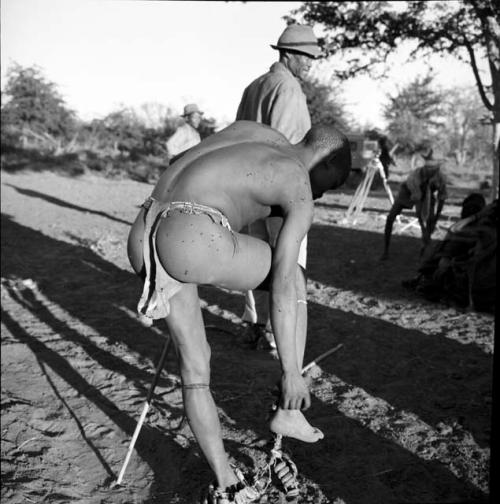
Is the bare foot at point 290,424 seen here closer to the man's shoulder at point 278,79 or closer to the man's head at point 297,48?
the man's shoulder at point 278,79

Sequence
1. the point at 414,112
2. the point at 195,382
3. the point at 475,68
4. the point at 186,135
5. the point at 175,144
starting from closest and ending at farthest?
the point at 195,382 → the point at 175,144 → the point at 186,135 → the point at 475,68 → the point at 414,112

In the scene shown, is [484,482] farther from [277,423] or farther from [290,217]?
[290,217]

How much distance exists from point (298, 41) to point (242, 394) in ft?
7.70

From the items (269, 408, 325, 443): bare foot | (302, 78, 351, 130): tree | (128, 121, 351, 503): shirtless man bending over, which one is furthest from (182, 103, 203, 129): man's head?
(302, 78, 351, 130): tree

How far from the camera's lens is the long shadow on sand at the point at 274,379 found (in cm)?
266

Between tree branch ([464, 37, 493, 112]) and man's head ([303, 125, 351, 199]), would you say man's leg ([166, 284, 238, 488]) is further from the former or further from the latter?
tree branch ([464, 37, 493, 112])

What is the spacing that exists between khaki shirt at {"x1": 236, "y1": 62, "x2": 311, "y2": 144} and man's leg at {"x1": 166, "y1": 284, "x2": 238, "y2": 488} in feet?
6.19

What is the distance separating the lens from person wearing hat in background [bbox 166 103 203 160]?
819cm

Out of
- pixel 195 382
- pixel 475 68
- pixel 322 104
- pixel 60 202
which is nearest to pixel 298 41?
pixel 195 382

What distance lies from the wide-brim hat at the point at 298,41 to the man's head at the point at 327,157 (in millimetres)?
1474

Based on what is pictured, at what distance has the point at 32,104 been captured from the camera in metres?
31.8

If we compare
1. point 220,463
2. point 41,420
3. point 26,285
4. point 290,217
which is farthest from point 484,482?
point 26,285

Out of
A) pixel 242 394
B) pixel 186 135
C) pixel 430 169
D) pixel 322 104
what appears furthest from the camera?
pixel 322 104

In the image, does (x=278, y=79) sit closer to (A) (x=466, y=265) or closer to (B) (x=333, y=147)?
(B) (x=333, y=147)
